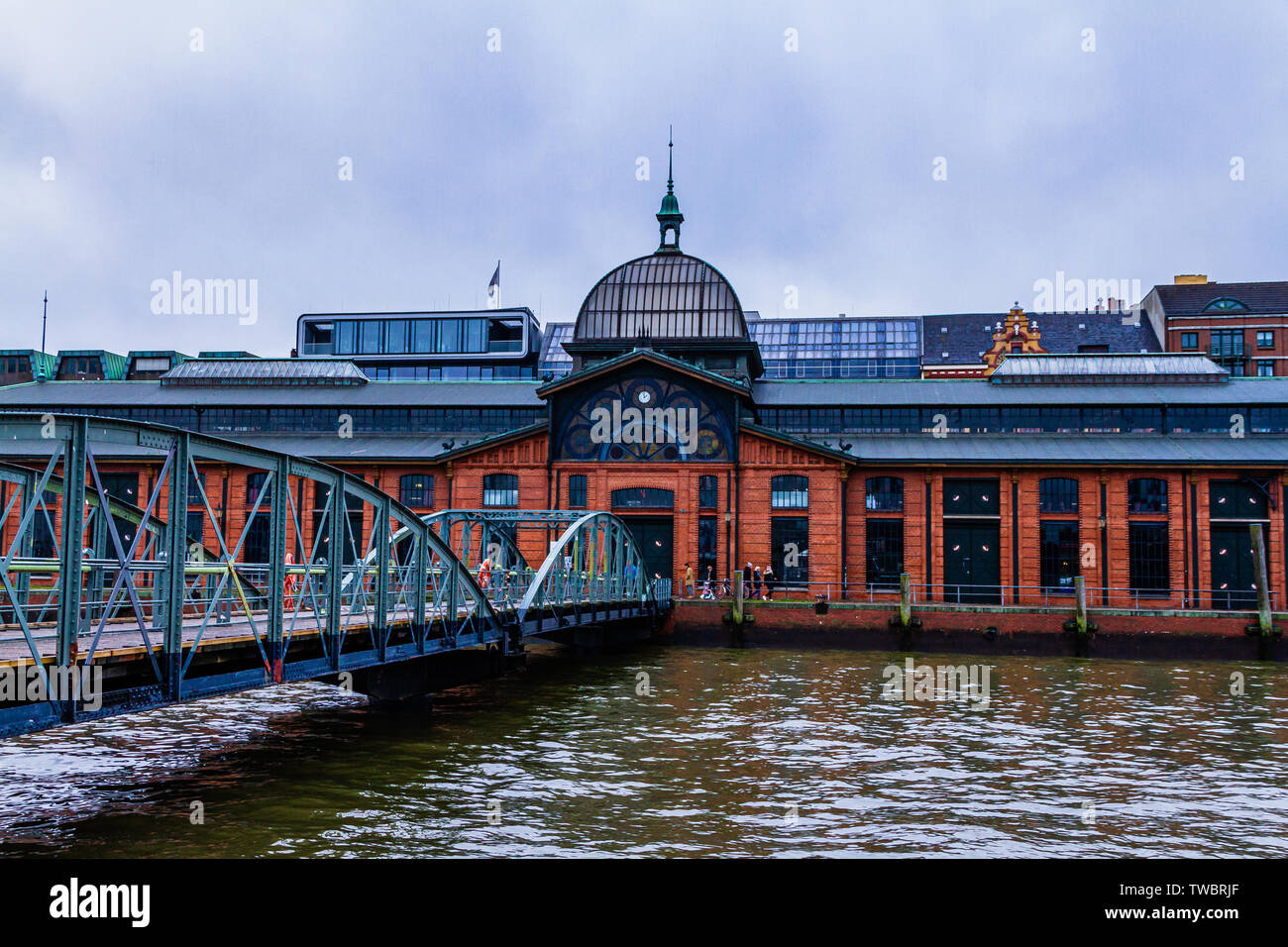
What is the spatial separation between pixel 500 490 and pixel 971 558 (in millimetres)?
20573

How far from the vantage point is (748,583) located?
149ft

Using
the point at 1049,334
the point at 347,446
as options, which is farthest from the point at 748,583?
the point at 1049,334

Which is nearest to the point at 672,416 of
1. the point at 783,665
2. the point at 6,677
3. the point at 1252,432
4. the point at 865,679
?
the point at 783,665

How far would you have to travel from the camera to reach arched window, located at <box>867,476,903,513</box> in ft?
155

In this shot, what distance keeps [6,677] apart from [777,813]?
9.57m

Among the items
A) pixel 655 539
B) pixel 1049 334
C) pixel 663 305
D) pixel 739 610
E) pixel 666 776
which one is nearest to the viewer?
pixel 666 776

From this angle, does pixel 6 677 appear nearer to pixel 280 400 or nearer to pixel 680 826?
pixel 680 826

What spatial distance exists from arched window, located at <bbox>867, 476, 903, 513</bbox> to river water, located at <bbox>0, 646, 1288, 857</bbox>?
19.6 meters

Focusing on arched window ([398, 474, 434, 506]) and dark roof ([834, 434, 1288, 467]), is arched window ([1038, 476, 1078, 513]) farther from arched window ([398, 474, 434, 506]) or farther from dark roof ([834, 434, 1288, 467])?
arched window ([398, 474, 434, 506])

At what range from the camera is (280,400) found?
182 ft

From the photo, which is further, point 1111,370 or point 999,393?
point 1111,370

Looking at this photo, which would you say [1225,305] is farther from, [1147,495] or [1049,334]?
[1147,495]

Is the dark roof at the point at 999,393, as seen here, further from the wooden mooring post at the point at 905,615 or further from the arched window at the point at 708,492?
the wooden mooring post at the point at 905,615

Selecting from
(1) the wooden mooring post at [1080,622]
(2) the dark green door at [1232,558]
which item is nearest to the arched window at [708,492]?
(1) the wooden mooring post at [1080,622]
